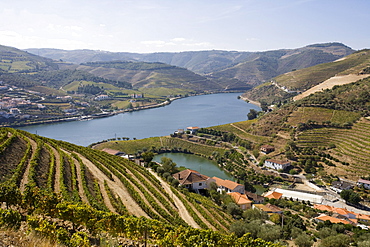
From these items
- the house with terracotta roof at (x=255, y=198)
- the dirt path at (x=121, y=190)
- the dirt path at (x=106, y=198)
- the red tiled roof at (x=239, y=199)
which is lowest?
the house with terracotta roof at (x=255, y=198)

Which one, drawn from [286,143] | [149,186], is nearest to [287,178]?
[286,143]

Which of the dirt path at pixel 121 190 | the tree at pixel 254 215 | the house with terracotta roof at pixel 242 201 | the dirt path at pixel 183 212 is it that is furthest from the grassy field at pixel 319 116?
the dirt path at pixel 121 190

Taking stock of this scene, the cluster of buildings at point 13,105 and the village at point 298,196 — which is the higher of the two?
the cluster of buildings at point 13,105

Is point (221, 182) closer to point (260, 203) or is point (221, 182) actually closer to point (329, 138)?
point (260, 203)

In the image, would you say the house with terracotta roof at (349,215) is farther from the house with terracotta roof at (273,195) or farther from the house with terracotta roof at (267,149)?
the house with terracotta roof at (267,149)

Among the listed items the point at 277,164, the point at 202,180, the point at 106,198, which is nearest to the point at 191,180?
the point at 202,180
